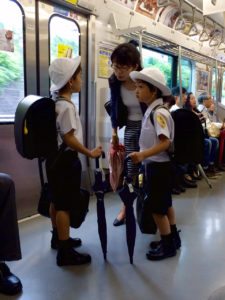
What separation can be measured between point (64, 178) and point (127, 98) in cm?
78

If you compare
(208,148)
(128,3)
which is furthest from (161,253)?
(128,3)

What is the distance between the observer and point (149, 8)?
15.3 ft

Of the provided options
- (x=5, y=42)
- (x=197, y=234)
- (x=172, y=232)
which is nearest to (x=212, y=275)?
(x=172, y=232)

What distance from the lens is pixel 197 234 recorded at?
275cm

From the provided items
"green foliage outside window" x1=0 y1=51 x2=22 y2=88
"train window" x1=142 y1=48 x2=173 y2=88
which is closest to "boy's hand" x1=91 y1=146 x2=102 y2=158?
"green foliage outside window" x1=0 y1=51 x2=22 y2=88

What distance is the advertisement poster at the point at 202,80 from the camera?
21.4 feet

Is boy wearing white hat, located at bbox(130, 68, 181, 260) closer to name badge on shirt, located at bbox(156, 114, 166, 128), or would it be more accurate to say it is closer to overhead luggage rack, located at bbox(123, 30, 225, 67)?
name badge on shirt, located at bbox(156, 114, 166, 128)

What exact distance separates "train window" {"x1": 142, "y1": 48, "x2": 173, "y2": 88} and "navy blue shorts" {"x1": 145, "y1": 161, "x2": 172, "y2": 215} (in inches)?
122

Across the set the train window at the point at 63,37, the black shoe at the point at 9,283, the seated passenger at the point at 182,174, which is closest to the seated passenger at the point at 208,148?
the seated passenger at the point at 182,174

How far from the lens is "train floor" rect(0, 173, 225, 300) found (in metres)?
1.83

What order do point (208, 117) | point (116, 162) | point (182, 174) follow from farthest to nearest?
point (208, 117), point (182, 174), point (116, 162)

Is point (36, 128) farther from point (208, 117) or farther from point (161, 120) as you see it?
point (208, 117)

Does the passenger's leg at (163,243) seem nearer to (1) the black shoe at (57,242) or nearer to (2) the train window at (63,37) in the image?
(1) the black shoe at (57,242)

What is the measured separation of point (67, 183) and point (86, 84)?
Result: 195cm
